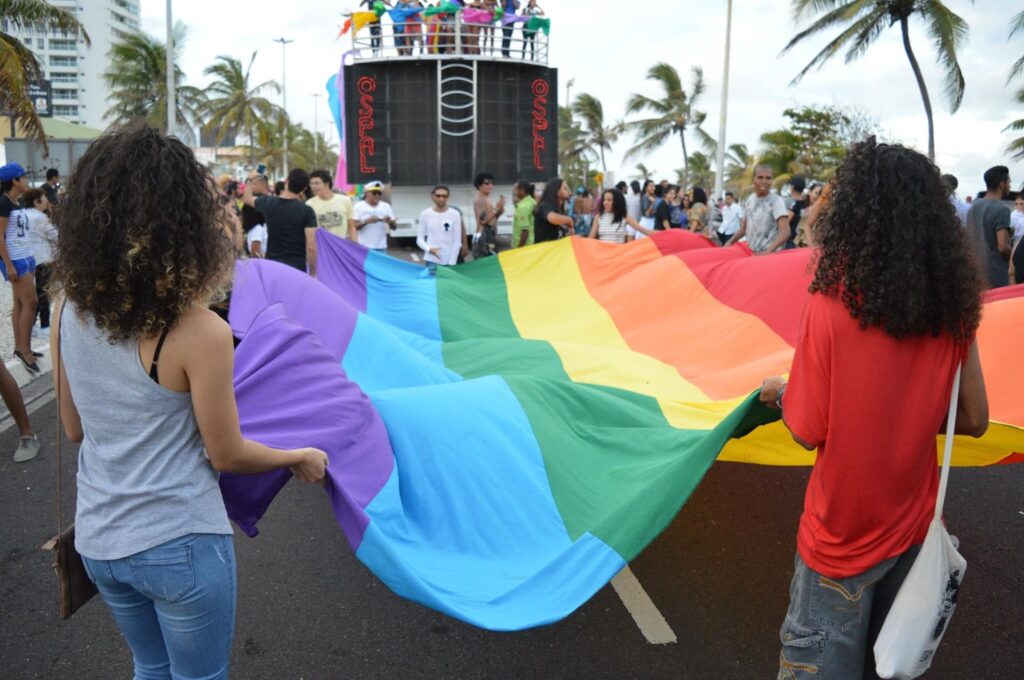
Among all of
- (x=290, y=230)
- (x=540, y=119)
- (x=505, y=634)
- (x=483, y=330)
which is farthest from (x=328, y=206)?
(x=540, y=119)

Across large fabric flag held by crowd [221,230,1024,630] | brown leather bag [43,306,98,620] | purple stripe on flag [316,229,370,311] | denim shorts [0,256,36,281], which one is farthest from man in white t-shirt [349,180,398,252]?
brown leather bag [43,306,98,620]

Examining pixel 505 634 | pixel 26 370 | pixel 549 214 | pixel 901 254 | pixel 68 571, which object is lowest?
pixel 505 634

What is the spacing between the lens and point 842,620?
223cm

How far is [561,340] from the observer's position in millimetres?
6543

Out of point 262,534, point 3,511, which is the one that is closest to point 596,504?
point 262,534

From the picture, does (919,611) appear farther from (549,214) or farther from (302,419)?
(549,214)

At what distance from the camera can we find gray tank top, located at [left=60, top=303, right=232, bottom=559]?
6.28 feet

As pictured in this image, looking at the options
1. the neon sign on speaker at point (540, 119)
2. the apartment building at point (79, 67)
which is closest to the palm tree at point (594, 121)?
the neon sign on speaker at point (540, 119)

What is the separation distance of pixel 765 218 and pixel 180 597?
828 centimetres

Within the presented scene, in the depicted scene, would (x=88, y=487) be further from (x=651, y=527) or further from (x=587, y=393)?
(x=587, y=393)

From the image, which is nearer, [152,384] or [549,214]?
[152,384]

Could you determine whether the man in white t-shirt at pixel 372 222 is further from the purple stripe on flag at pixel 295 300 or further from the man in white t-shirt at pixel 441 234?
the purple stripe on flag at pixel 295 300

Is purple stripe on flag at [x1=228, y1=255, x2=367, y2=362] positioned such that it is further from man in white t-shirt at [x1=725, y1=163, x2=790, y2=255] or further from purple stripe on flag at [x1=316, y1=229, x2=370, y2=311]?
man in white t-shirt at [x1=725, y1=163, x2=790, y2=255]

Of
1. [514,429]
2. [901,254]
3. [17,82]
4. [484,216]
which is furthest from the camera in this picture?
[17,82]
